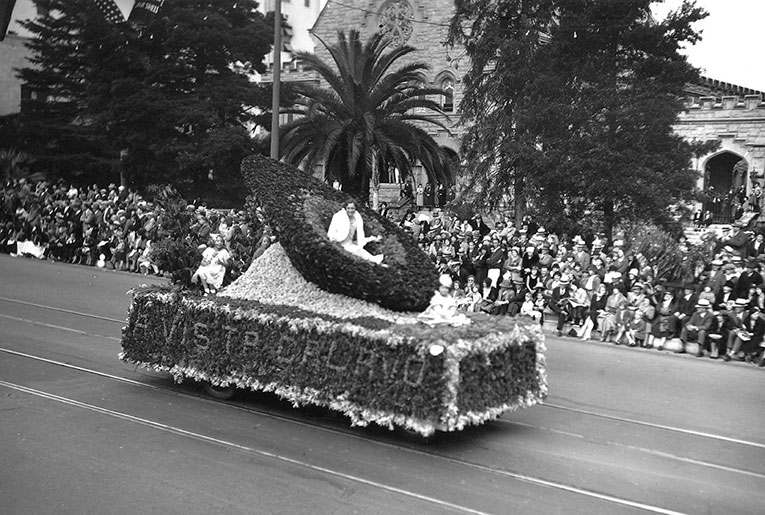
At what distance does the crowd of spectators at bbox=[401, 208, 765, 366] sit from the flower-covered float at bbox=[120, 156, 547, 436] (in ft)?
14.7

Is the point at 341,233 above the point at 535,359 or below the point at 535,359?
above

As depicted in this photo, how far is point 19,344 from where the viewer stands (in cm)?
1368

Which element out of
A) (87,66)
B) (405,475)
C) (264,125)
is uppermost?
(87,66)

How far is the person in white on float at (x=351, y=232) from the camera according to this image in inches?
406

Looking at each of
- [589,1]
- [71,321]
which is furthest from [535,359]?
[589,1]

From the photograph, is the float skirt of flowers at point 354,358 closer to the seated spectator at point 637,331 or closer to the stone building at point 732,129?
the seated spectator at point 637,331

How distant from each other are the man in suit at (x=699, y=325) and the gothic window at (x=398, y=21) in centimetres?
3061

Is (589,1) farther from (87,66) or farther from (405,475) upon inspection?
(87,66)

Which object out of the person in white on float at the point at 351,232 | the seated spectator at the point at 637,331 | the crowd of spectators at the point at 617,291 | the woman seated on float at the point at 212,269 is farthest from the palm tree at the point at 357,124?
the person in white on float at the point at 351,232

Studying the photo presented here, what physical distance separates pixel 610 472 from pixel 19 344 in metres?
10.1

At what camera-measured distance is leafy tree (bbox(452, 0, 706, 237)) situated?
65.4 ft

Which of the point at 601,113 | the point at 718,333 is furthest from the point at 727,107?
the point at 718,333

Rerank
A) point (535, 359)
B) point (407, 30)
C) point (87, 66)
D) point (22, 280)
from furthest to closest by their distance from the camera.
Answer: point (407, 30) → point (87, 66) → point (22, 280) → point (535, 359)

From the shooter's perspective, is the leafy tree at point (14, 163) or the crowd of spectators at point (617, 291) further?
the leafy tree at point (14, 163)
